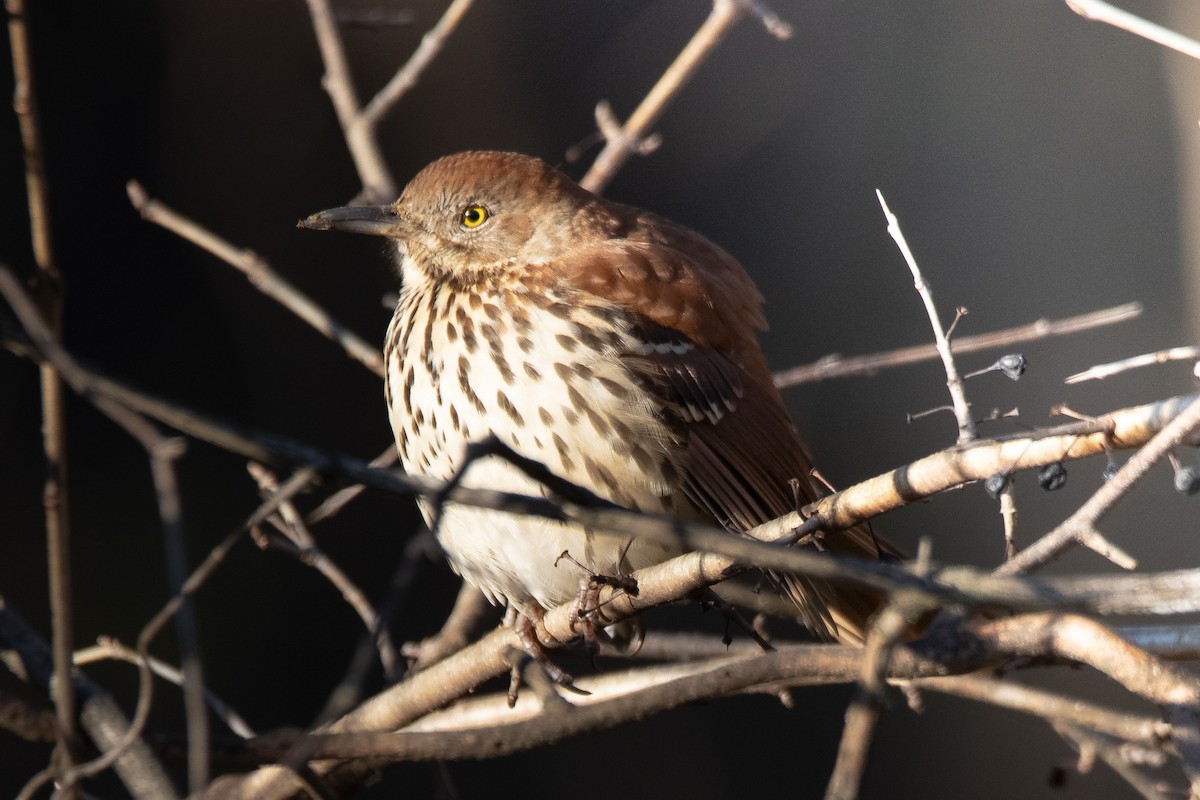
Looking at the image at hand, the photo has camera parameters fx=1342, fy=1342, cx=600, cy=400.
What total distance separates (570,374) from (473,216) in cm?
72

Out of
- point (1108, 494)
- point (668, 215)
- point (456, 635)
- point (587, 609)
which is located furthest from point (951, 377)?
point (668, 215)

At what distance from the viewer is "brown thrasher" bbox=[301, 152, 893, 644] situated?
2.93 meters

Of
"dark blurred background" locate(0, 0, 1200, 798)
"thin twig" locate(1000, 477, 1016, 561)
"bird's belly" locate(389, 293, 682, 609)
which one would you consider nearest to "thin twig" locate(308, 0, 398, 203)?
"bird's belly" locate(389, 293, 682, 609)

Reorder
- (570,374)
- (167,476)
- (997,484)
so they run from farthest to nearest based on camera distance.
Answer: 1. (570,374)
2. (997,484)
3. (167,476)

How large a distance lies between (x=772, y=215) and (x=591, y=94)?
1160 mm

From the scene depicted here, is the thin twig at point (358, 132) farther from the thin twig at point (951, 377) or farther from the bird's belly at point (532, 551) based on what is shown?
the thin twig at point (951, 377)

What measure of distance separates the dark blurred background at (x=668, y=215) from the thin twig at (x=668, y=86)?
199 cm

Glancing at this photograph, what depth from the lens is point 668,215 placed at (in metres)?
6.38

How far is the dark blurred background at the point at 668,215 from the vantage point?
5.22 metres

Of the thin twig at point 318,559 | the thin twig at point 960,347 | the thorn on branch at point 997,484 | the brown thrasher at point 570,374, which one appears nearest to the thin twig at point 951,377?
the thorn on branch at point 997,484

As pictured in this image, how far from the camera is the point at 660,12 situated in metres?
6.79

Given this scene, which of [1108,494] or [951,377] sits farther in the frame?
[951,377]

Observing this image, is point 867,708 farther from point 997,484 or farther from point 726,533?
point 997,484

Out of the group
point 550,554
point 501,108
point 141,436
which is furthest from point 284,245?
point 141,436
